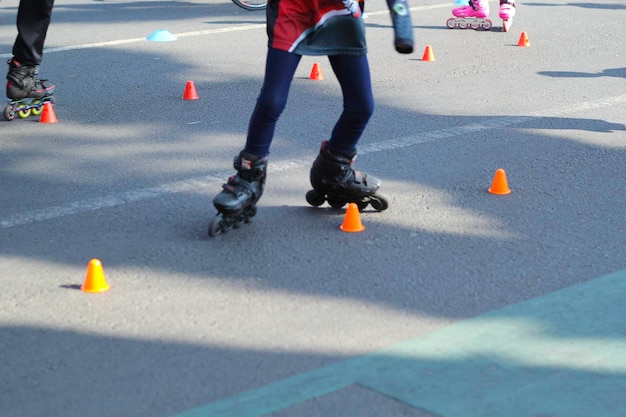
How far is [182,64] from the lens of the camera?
31.7ft

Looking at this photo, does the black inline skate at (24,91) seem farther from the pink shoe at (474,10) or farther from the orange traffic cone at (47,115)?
the pink shoe at (474,10)

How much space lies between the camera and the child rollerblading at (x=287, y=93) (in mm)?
4875

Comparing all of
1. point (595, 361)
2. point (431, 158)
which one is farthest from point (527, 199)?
point (595, 361)

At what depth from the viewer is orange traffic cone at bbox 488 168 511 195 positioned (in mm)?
5848

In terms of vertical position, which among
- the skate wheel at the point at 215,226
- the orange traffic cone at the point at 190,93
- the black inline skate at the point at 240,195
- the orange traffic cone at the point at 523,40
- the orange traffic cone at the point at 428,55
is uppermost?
the black inline skate at the point at 240,195

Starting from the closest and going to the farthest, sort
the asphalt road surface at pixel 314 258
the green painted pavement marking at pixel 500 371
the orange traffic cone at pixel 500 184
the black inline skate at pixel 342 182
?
1. the green painted pavement marking at pixel 500 371
2. the asphalt road surface at pixel 314 258
3. the black inline skate at pixel 342 182
4. the orange traffic cone at pixel 500 184

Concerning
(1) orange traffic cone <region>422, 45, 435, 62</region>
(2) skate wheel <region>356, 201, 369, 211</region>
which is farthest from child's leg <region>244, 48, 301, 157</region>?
(1) orange traffic cone <region>422, 45, 435, 62</region>

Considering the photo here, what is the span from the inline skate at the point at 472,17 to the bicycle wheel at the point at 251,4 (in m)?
2.80

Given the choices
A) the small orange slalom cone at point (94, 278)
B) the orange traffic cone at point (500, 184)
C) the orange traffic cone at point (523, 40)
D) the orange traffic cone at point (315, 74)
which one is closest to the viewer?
the small orange slalom cone at point (94, 278)

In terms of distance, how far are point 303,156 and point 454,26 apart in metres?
6.04

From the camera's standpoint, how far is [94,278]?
170 inches

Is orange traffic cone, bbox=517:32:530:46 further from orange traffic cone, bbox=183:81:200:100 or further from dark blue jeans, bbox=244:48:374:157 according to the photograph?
dark blue jeans, bbox=244:48:374:157

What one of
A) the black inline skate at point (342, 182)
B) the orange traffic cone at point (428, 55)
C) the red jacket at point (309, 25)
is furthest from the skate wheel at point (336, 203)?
the orange traffic cone at point (428, 55)

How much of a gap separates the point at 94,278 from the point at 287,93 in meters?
1.30
